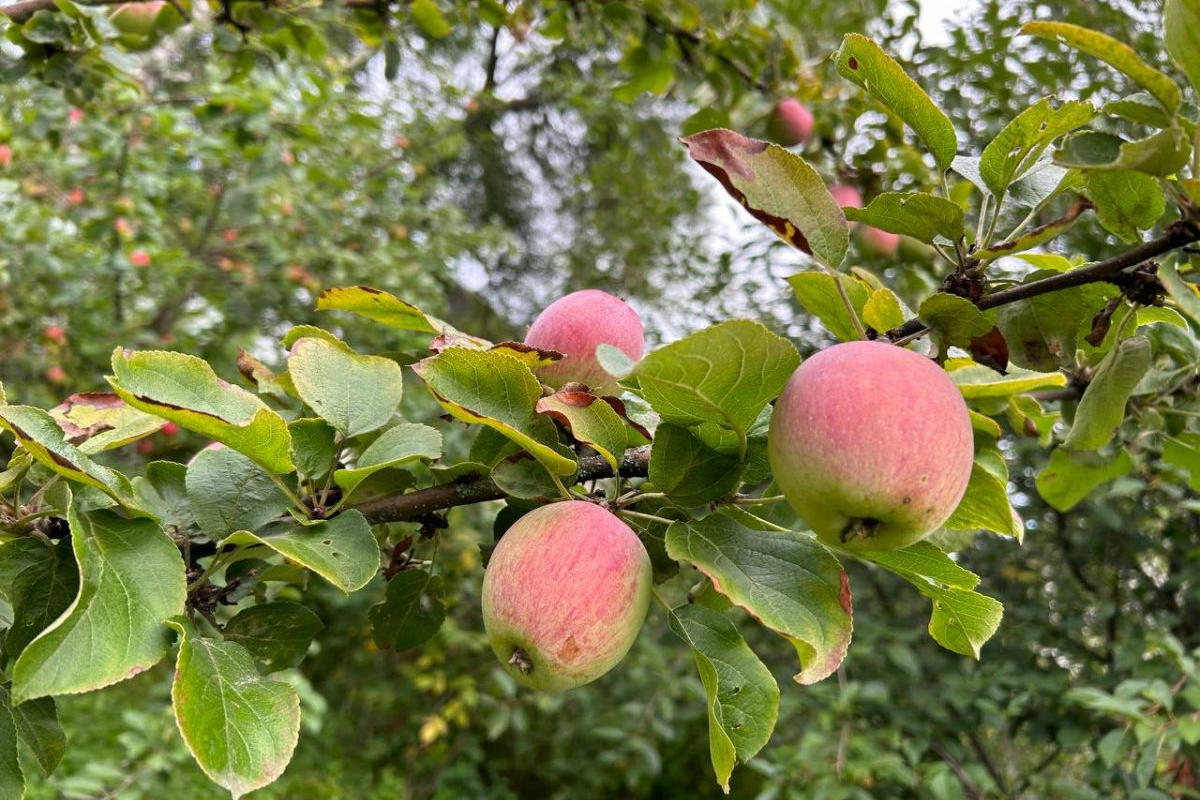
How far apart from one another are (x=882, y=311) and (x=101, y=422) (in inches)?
22.6

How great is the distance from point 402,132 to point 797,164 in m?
3.81

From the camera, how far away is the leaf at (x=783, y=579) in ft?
1.62

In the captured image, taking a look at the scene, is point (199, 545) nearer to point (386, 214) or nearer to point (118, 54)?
point (118, 54)

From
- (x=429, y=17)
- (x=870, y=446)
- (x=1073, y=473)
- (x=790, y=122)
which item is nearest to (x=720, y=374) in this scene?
(x=870, y=446)

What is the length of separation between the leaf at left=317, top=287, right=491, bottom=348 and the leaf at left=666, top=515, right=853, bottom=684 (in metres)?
0.23

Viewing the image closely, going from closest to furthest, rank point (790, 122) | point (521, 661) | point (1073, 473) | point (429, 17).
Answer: point (521, 661) → point (1073, 473) → point (429, 17) → point (790, 122)

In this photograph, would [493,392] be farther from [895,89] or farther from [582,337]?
[895,89]

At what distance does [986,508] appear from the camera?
64cm

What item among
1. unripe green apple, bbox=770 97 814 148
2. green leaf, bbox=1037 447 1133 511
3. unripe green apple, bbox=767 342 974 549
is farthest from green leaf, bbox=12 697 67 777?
unripe green apple, bbox=770 97 814 148

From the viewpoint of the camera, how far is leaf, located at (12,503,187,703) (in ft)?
1.44

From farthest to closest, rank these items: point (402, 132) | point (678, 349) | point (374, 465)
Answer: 1. point (402, 132)
2. point (374, 465)
3. point (678, 349)

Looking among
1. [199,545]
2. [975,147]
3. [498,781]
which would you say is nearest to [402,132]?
[975,147]

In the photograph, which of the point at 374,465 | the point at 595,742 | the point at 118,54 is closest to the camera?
the point at 374,465

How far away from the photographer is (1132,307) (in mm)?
602
